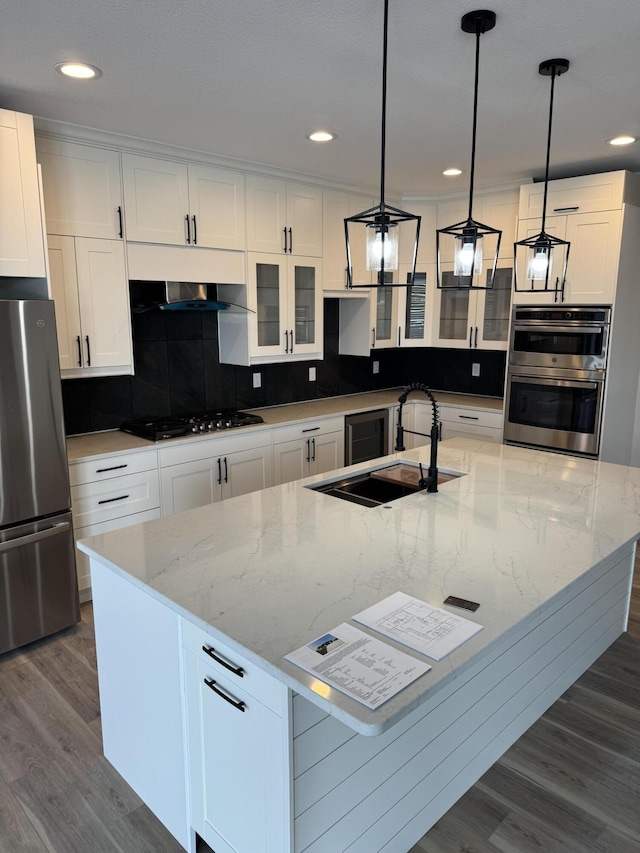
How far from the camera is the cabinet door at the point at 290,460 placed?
13.5 ft

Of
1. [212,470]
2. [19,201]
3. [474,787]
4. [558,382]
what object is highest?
[19,201]

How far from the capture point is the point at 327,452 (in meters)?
4.45

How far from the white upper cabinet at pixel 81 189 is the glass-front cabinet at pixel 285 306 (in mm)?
980

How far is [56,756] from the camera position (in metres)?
2.25

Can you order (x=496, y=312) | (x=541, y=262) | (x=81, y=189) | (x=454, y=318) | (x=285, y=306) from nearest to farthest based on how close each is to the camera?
(x=541, y=262) < (x=81, y=189) < (x=285, y=306) < (x=496, y=312) < (x=454, y=318)

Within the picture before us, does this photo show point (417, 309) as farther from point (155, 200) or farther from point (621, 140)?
point (155, 200)

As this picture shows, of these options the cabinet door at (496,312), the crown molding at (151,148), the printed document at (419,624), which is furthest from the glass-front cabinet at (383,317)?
the printed document at (419,624)

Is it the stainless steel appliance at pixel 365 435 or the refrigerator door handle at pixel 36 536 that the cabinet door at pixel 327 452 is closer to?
the stainless steel appliance at pixel 365 435

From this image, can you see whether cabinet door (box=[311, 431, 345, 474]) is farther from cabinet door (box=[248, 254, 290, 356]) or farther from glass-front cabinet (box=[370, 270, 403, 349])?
glass-front cabinet (box=[370, 270, 403, 349])

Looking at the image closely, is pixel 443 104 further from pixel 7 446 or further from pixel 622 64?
pixel 7 446

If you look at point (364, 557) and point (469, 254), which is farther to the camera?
point (469, 254)

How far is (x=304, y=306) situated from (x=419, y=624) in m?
3.23

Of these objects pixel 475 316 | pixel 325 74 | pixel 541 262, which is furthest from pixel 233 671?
pixel 475 316

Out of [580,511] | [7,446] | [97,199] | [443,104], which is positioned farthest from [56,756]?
[443,104]
